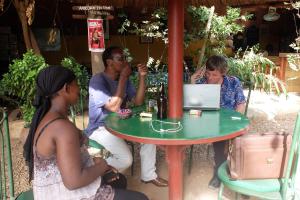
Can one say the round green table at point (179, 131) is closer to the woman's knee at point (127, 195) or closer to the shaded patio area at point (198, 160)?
the woman's knee at point (127, 195)

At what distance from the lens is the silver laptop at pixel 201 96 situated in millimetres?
2584

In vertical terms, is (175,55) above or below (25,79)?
above

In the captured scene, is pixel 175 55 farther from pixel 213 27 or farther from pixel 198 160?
pixel 213 27

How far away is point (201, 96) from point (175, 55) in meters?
0.49

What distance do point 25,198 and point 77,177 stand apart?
62cm

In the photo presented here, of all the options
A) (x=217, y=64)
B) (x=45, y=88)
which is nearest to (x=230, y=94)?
(x=217, y=64)

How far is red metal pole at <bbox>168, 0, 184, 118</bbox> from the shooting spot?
225 cm

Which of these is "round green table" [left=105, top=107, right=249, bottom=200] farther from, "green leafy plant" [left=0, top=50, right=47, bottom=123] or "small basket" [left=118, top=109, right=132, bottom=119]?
"green leafy plant" [left=0, top=50, right=47, bottom=123]

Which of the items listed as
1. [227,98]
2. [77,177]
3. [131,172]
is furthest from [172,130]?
[131,172]

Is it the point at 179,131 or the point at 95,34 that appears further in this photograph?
the point at 95,34

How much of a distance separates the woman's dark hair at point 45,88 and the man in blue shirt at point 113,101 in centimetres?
102

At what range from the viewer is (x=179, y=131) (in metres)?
2.12

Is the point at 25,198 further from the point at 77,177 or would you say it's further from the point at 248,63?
the point at 248,63

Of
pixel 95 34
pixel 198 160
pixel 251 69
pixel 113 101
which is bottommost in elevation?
pixel 198 160
